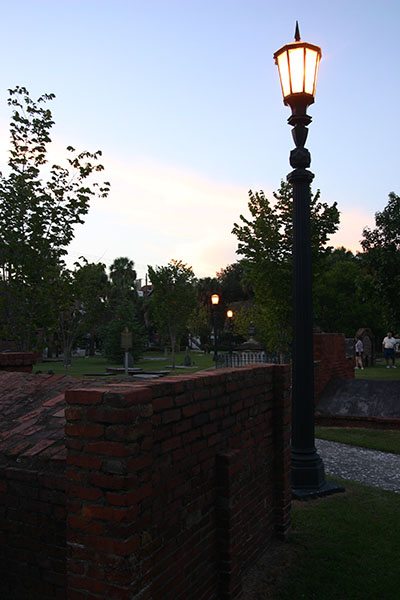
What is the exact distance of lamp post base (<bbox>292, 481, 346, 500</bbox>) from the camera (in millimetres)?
5802

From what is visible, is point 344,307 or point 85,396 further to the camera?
point 344,307

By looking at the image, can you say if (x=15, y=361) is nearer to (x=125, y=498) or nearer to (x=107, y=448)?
(x=107, y=448)

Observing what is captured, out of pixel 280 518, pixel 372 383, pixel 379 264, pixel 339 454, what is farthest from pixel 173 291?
pixel 280 518

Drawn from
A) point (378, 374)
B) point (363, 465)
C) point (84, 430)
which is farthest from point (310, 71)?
point (378, 374)

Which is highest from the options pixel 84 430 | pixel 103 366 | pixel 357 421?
pixel 84 430

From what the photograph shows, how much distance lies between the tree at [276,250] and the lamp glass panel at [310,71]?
1365cm

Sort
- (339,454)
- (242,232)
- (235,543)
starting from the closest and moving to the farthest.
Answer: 1. (235,543)
2. (339,454)
3. (242,232)

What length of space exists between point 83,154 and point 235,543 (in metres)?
8.69

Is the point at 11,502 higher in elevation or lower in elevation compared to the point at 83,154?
lower

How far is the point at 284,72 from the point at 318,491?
5484 millimetres

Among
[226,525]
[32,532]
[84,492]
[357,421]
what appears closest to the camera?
[84,492]

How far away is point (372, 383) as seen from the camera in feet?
37.8

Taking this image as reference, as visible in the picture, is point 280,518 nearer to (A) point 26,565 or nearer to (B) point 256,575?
(B) point 256,575

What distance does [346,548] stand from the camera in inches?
178
